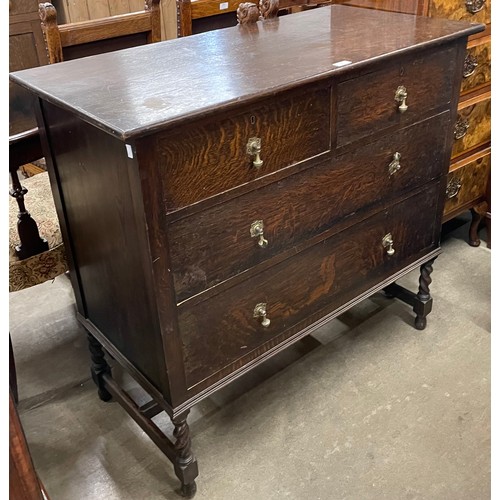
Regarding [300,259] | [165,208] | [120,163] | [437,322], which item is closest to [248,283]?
[300,259]

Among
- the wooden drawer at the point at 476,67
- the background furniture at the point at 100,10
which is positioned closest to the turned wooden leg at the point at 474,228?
the wooden drawer at the point at 476,67

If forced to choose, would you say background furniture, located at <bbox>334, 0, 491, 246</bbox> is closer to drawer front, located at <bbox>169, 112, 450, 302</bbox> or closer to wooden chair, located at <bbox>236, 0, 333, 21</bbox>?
wooden chair, located at <bbox>236, 0, 333, 21</bbox>

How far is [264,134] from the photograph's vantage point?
53.2 inches

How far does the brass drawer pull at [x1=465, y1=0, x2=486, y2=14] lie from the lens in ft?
6.76

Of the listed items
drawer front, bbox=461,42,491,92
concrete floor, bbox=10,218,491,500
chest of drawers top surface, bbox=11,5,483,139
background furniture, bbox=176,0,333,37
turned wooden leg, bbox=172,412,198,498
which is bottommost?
concrete floor, bbox=10,218,491,500

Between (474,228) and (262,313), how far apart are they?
56.7 inches

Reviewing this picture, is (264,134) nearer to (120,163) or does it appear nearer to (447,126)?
(120,163)

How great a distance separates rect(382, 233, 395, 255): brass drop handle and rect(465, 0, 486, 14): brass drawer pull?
89 centimetres

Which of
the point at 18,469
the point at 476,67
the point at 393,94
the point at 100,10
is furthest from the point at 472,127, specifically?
the point at 100,10

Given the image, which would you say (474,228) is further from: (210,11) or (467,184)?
(210,11)

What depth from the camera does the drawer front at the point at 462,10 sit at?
198 cm

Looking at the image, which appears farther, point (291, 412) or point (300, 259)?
point (291, 412)

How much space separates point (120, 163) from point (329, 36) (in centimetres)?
80

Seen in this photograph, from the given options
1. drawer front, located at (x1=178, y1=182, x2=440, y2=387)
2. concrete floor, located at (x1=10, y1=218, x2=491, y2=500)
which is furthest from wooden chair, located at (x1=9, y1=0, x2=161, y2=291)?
drawer front, located at (x1=178, y1=182, x2=440, y2=387)
